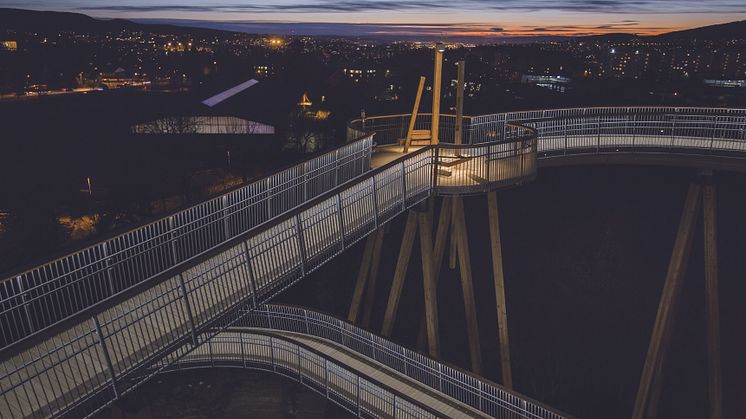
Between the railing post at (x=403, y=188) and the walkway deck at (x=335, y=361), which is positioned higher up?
the railing post at (x=403, y=188)

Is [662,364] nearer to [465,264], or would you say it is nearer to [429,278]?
[465,264]

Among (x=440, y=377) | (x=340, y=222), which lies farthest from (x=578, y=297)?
(x=340, y=222)

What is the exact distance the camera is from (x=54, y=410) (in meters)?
6.75

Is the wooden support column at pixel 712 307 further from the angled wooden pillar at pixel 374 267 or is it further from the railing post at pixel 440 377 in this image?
the angled wooden pillar at pixel 374 267

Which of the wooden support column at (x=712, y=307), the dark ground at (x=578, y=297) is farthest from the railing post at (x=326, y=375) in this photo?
the wooden support column at (x=712, y=307)

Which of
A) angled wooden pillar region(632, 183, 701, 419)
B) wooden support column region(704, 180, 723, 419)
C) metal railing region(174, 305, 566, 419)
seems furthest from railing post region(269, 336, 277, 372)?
wooden support column region(704, 180, 723, 419)

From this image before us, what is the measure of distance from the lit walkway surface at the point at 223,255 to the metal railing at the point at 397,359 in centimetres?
117

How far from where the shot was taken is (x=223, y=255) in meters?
9.49

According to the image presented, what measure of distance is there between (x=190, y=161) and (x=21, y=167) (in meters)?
8.87

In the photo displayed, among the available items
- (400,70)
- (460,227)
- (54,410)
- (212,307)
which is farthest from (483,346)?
(400,70)

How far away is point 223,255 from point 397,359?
176 inches

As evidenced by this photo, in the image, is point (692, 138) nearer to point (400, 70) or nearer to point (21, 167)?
point (21, 167)

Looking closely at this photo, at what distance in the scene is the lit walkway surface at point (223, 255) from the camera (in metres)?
7.01

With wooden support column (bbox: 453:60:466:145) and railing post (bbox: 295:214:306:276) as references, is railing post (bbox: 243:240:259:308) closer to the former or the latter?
railing post (bbox: 295:214:306:276)
